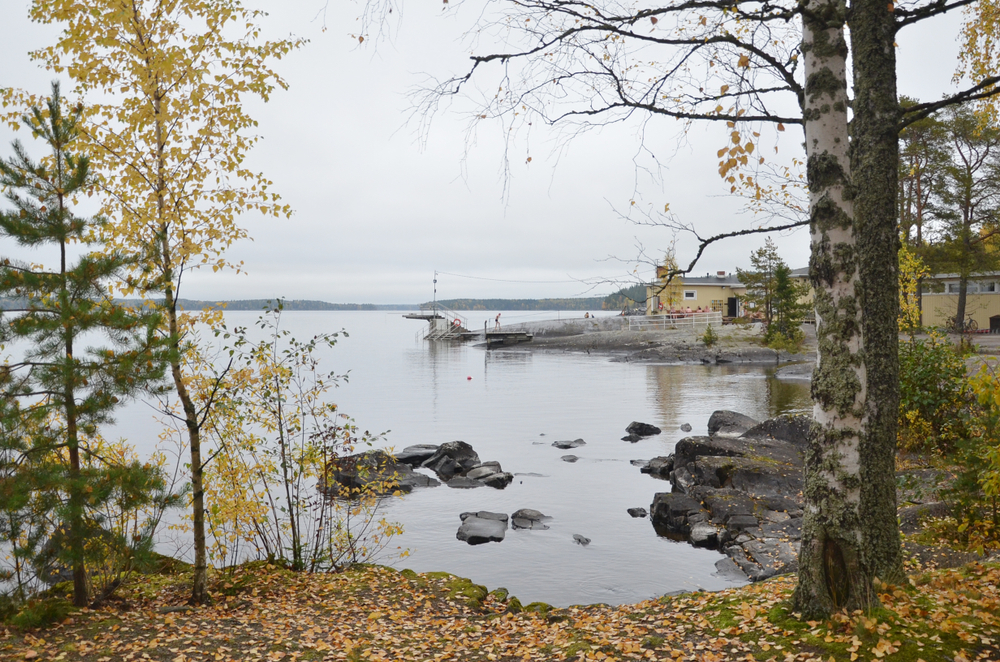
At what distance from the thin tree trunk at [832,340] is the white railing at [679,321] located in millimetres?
56124

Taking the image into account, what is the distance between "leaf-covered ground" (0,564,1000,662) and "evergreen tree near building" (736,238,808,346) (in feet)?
148

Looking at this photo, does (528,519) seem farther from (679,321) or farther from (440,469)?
(679,321)

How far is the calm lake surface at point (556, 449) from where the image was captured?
1141 centimetres

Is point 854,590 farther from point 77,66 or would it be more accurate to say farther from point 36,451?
point 77,66

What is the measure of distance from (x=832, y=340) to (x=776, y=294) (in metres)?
50.9

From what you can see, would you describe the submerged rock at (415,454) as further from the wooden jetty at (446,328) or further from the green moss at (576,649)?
the wooden jetty at (446,328)

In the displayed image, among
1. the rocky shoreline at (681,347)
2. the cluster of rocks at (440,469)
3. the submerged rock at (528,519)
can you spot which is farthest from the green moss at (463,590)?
the rocky shoreline at (681,347)

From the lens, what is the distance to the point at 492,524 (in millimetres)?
13727

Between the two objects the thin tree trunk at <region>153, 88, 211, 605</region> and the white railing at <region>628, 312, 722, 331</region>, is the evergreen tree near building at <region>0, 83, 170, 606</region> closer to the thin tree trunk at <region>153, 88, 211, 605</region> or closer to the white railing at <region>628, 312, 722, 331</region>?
the thin tree trunk at <region>153, 88, 211, 605</region>

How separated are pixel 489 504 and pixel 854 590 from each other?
38.5 ft

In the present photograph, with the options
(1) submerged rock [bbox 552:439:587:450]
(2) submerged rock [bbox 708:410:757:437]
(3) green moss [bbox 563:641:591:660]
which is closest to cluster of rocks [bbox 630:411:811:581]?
(2) submerged rock [bbox 708:410:757:437]

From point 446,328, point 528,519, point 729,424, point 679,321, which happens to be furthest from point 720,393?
point 446,328

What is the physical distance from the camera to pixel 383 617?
23.7 ft

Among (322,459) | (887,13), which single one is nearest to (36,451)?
(322,459)
